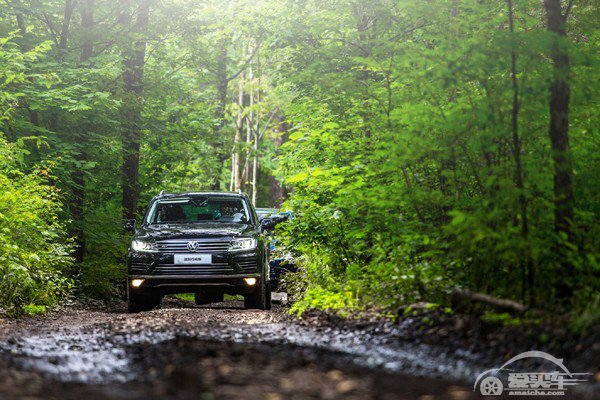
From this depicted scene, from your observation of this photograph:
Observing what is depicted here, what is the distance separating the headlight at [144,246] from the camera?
12.6 m

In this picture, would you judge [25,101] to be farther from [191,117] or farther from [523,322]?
[523,322]

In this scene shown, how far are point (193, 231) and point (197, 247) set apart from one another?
0.33 m

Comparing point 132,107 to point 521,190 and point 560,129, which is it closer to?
point 560,129

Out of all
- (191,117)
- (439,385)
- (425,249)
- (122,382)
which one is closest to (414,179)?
(425,249)

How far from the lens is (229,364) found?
20.4 feet

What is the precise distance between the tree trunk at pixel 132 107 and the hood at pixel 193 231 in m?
6.78

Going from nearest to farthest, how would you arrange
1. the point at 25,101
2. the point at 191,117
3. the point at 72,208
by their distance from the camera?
the point at 25,101 → the point at 72,208 → the point at 191,117

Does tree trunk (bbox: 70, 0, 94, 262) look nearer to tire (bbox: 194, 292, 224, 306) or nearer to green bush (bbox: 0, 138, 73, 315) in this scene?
tire (bbox: 194, 292, 224, 306)

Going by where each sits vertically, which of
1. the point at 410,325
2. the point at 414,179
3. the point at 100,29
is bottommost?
the point at 410,325

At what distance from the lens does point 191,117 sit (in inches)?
904

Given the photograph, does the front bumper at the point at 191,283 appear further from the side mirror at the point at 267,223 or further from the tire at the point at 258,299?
the side mirror at the point at 267,223

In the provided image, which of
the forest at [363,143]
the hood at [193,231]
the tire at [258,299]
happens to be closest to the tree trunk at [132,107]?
the forest at [363,143]

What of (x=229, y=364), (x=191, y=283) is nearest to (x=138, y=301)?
(x=191, y=283)

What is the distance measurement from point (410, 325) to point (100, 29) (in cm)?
1422
